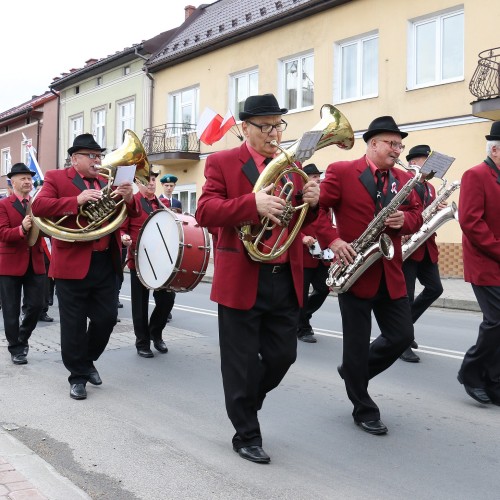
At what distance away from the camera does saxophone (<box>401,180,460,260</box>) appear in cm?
A: 725

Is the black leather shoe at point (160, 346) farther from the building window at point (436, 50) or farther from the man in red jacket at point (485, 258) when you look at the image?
the building window at point (436, 50)

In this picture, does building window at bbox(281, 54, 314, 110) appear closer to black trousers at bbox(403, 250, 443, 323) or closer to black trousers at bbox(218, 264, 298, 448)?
black trousers at bbox(403, 250, 443, 323)

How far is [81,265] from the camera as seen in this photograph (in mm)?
5820

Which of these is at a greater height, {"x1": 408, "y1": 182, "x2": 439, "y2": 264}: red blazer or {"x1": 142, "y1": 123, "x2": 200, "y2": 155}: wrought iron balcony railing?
{"x1": 142, "y1": 123, "x2": 200, "y2": 155}: wrought iron balcony railing

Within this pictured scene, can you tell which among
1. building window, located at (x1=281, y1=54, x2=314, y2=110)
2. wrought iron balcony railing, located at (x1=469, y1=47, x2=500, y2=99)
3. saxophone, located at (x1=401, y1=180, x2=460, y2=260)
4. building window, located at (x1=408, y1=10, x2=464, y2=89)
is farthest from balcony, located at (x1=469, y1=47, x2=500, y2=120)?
saxophone, located at (x1=401, y1=180, x2=460, y2=260)

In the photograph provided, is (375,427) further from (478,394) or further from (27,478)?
(27,478)

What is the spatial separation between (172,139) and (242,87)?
436 centimetres

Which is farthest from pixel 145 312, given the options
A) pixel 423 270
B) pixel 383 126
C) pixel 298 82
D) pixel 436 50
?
pixel 298 82

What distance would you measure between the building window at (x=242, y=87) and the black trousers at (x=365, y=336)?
19623 millimetres

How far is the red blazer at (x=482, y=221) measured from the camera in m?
5.40

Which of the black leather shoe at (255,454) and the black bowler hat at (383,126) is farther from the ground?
the black bowler hat at (383,126)

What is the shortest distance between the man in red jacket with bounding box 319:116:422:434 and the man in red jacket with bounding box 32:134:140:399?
6.18 feet

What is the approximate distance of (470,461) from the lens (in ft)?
14.2

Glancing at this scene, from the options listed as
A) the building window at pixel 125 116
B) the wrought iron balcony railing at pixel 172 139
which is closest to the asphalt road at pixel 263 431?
the wrought iron balcony railing at pixel 172 139
